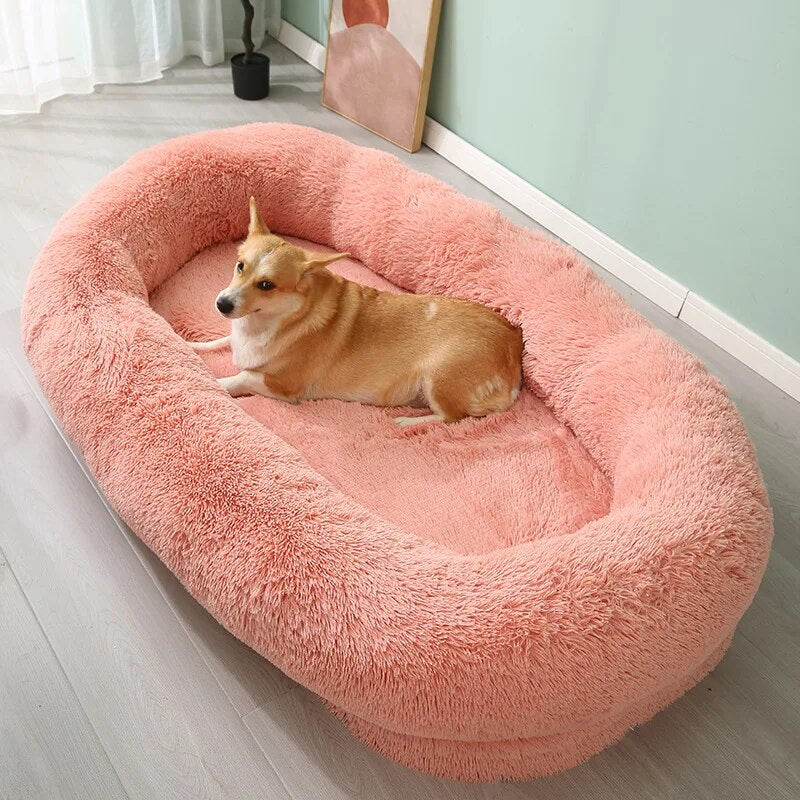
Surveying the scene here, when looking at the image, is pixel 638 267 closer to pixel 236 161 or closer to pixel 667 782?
pixel 236 161

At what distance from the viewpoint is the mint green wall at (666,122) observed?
6.56ft

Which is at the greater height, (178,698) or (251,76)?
(251,76)

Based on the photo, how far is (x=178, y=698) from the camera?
1.46 metres

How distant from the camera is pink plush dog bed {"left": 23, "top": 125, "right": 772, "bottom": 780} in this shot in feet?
4.28

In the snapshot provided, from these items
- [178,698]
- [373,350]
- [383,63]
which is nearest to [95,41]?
[383,63]

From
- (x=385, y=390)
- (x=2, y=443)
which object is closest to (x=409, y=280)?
(x=385, y=390)

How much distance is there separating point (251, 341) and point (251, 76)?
165 cm

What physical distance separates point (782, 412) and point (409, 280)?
3.31 ft

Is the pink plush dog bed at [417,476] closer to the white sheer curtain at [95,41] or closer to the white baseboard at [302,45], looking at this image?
the white sheer curtain at [95,41]

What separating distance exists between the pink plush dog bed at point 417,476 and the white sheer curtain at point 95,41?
986 mm

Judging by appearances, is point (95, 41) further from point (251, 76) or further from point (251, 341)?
point (251, 341)

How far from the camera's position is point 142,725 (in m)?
1.42

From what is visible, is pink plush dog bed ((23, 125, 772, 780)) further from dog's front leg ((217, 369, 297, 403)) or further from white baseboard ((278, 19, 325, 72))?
white baseboard ((278, 19, 325, 72))

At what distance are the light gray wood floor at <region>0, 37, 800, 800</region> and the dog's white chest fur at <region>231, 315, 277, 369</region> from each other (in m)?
0.42
